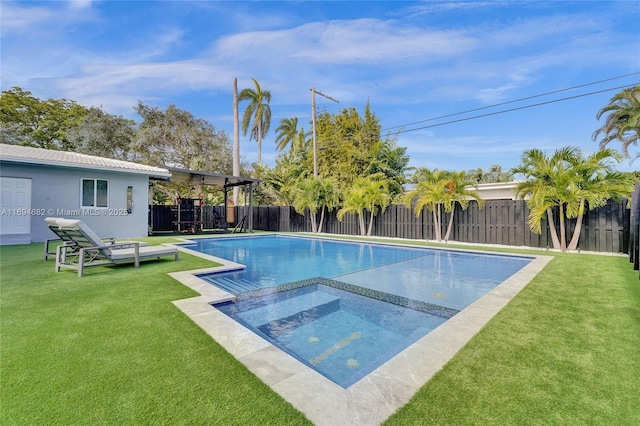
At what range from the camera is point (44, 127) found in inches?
917

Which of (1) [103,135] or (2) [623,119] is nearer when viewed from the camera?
(2) [623,119]

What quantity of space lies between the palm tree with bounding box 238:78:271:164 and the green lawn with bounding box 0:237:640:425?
24.0 meters

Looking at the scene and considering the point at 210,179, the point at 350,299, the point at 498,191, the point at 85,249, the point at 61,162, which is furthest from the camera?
the point at 498,191

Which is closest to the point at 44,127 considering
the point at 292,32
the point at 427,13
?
the point at 292,32

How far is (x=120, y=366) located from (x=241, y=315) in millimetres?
1866

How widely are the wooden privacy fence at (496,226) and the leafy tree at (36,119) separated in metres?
20.1

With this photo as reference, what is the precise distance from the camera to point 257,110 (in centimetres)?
2659

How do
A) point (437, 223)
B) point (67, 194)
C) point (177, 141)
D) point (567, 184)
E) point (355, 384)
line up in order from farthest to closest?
point (177, 141)
point (437, 223)
point (67, 194)
point (567, 184)
point (355, 384)

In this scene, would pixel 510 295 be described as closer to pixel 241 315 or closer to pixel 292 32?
pixel 241 315

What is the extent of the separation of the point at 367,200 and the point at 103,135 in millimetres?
20091

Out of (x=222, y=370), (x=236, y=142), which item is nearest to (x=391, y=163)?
(x=236, y=142)

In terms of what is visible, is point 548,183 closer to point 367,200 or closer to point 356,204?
point 367,200

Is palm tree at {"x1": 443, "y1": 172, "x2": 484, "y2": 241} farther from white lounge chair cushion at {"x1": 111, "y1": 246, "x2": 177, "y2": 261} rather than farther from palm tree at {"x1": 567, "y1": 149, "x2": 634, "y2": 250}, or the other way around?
white lounge chair cushion at {"x1": 111, "y1": 246, "x2": 177, "y2": 261}

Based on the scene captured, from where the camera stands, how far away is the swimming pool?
3.44m
